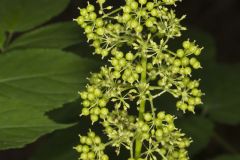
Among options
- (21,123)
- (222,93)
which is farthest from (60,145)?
(222,93)

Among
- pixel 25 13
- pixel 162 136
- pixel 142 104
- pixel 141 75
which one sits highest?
pixel 25 13

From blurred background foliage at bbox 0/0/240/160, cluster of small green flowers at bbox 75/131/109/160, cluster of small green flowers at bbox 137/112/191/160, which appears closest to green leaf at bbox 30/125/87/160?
blurred background foliage at bbox 0/0/240/160

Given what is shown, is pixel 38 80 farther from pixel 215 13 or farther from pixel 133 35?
pixel 215 13

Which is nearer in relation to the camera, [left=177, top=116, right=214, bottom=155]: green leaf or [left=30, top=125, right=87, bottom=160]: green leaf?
[left=30, top=125, right=87, bottom=160]: green leaf

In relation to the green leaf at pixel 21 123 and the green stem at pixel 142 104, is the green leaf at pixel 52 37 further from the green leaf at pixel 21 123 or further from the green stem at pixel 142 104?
the green stem at pixel 142 104

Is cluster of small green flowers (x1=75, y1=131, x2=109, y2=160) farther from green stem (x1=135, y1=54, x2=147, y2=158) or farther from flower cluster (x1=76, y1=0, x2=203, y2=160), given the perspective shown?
green stem (x1=135, y1=54, x2=147, y2=158)

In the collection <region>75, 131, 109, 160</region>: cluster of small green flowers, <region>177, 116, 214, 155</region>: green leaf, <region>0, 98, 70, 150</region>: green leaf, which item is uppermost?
<region>177, 116, 214, 155</region>: green leaf

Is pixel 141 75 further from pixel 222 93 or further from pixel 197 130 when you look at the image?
pixel 222 93
